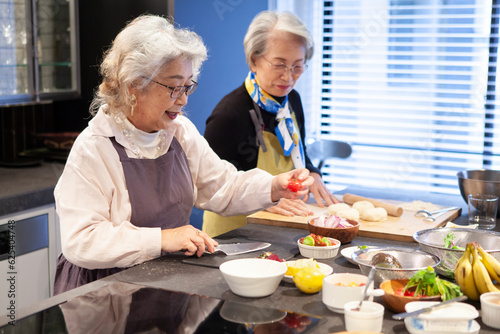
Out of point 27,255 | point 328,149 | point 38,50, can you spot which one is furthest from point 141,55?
point 328,149

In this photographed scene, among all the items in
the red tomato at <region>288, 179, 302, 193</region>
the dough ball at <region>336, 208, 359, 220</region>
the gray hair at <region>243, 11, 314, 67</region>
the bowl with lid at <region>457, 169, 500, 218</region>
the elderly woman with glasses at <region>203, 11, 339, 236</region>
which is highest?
the gray hair at <region>243, 11, 314, 67</region>

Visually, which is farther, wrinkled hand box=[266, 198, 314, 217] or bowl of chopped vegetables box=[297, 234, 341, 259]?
wrinkled hand box=[266, 198, 314, 217]

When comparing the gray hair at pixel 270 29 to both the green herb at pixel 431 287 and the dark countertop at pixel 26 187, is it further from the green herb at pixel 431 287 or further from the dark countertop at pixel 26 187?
the green herb at pixel 431 287

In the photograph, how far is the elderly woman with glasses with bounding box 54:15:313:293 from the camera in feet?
5.63

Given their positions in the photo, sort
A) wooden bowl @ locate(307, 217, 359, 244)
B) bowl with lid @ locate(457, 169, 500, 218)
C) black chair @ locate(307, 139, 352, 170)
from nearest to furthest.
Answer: wooden bowl @ locate(307, 217, 359, 244) < bowl with lid @ locate(457, 169, 500, 218) < black chair @ locate(307, 139, 352, 170)

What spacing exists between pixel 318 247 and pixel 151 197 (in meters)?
0.54

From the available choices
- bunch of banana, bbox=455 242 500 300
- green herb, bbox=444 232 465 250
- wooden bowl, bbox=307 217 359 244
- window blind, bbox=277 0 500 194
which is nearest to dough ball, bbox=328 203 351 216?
wooden bowl, bbox=307 217 359 244

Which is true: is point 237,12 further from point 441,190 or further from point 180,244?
point 180,244

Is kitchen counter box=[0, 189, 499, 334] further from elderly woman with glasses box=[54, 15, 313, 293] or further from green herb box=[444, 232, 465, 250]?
green herb box=[444, 232, 465, 250]

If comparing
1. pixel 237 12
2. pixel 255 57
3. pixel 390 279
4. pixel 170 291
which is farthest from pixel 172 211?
pixel 237 12

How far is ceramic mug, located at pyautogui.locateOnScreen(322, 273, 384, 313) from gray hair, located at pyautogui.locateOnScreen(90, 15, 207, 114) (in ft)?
2.84

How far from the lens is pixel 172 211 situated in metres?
1.96

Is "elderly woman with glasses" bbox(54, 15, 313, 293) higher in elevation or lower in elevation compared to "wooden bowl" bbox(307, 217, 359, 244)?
higher

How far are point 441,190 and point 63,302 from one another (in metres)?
3.25
